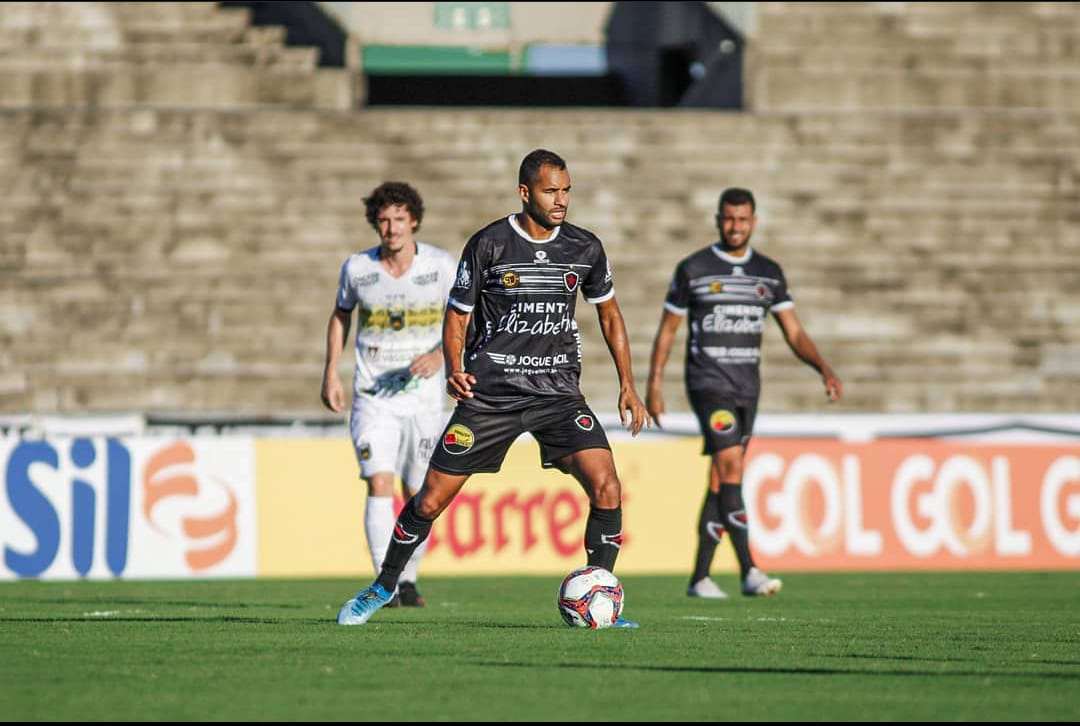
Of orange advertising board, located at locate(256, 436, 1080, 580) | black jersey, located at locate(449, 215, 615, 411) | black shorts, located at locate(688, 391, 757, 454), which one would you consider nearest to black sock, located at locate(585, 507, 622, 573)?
black jersey, located at locate(449, 215, 615, 411)

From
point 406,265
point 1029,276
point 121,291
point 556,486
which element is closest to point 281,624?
point 406,265

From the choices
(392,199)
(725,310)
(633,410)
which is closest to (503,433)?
(633,410)

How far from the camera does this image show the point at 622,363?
8484mm

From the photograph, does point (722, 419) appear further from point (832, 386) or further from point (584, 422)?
point (584, 422)

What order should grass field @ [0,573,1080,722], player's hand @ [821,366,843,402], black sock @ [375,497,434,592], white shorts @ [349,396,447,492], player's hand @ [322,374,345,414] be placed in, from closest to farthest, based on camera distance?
grass field @ [0,573,1080,722]
black sock @ [375,497,434,592]
player's hand @ [322,374,345,414]
white shorts @ [349,396,447,492]
player's hand @ [821,366,843,402]

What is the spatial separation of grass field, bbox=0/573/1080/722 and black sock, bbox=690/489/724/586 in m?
0.55

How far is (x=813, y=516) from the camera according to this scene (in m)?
16.0

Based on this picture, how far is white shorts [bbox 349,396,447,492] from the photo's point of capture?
10.7 metres

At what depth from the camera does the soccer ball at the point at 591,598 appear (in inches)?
333

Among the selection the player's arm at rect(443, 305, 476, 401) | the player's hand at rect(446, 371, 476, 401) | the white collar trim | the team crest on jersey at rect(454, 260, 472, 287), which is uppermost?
the team crest on jersey at rect(454, 260, 472, 287)

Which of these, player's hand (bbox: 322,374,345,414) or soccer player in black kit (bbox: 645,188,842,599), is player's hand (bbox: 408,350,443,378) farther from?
soccer player in black kit (bbox: 645,188,842,599)

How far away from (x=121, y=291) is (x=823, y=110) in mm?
9466

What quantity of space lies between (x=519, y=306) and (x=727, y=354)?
370 centimetres

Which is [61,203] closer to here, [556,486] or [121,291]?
[121,291]
